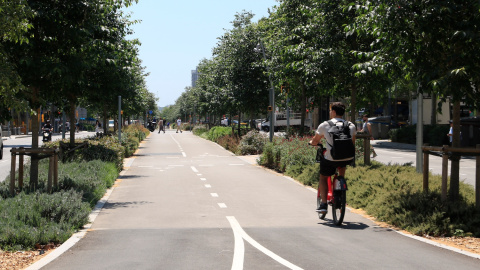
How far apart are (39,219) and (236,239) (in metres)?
2.82

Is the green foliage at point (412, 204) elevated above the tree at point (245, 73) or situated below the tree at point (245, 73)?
below

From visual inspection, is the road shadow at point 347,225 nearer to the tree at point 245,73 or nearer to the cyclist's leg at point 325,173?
the cyclist's leg at point 325,173

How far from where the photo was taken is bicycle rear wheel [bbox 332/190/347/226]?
8703 millimetres

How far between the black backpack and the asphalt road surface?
1.09m

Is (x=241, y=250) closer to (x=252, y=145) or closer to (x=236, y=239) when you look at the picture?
(x=236, y=239)

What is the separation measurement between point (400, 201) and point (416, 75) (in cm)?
206

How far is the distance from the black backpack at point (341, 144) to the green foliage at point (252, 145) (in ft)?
73.1

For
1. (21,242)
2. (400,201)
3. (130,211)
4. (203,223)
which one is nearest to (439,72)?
(400,201)

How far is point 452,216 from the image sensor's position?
8.59 metres

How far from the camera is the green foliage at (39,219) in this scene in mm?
7432

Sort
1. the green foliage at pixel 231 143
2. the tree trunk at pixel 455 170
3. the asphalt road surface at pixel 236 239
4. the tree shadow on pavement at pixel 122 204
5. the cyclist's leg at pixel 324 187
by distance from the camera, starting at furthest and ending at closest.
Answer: the green foliage at pixel 231 143 → the tree shadow on pavement at pixel 122 204 → the tree trunk at pixel 455 170 → the cyclist's leg at pixel 324 187 → the asphalt road surface at pixel 236 239

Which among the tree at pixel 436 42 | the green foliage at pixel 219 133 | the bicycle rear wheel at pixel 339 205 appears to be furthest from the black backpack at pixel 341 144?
the green foliage at pixel 219 133

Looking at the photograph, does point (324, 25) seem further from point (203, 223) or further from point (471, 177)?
point (203, 223)

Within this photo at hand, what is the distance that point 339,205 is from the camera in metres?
8.77
